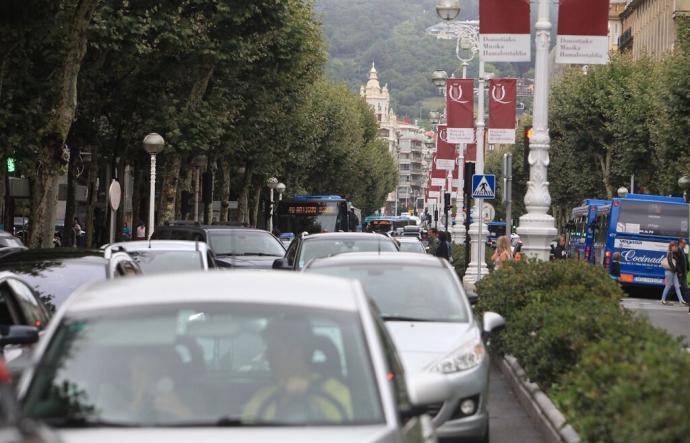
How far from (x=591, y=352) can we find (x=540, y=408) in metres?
2.92

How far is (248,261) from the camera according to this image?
24.0 m

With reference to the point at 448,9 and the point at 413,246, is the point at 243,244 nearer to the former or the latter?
the point at 413,246

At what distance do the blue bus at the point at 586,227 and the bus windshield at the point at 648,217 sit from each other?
1.64m

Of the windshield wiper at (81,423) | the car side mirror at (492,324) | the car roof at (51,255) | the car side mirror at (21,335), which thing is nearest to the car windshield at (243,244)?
the car roof at (51,255)

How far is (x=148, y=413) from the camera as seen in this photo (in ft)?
17.1

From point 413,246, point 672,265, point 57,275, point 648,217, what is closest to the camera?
point 57,275

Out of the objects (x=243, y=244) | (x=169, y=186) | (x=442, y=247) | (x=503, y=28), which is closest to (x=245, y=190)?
(x=169, y=186)

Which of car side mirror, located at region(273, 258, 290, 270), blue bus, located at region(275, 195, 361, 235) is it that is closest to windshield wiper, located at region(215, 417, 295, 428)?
car side mirror, located at region(273, 258, 290, 270)

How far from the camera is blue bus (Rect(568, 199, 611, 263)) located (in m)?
47.6

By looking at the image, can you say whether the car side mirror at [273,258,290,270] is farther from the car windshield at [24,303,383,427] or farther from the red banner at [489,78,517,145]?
the red banner at [489,78,517,145]

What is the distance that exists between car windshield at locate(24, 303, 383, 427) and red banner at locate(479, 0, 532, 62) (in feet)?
52.0

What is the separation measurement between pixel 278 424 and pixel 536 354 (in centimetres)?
733

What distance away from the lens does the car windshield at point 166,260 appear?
1725 cm

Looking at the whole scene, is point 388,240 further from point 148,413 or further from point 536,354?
point 148,413
